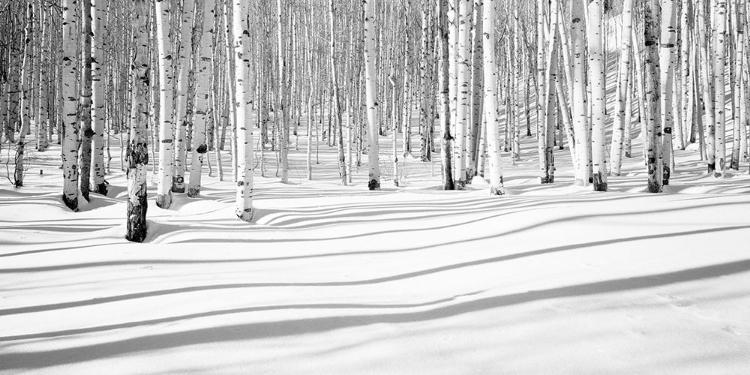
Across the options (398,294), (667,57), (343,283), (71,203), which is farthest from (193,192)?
(667,57)

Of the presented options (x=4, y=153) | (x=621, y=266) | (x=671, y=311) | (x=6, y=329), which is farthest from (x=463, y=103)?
(x=4, y=153)

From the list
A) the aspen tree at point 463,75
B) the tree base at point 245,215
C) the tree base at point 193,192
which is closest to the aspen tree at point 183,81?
the tree base at point 193,192

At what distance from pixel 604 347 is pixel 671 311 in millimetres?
572

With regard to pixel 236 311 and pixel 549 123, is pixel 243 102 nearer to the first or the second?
pixel 236 311

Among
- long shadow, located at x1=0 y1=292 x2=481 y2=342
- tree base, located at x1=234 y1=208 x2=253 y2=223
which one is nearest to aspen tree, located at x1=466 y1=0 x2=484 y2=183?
tree base, located at x1=234 y1=208 x2=253 y2=223

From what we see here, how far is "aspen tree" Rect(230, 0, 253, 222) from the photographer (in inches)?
246

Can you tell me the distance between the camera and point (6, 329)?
9.53 feet

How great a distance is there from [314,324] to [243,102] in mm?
4199

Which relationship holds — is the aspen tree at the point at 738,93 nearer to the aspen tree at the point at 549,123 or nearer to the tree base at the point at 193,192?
the aspen tree at the point at 549,123

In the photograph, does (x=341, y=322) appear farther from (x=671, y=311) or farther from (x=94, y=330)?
(x=671, y=311)

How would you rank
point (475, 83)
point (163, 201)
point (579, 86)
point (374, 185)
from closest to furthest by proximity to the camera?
point (163, 201)
point (579, 86)
point (374, 185)
point (475, 83)

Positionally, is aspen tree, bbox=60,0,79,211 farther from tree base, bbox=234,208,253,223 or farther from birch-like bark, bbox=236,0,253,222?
tree base, bbox=234,208,253,223

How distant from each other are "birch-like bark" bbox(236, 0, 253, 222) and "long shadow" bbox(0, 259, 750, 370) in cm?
385

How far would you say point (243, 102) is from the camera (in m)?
6.33
